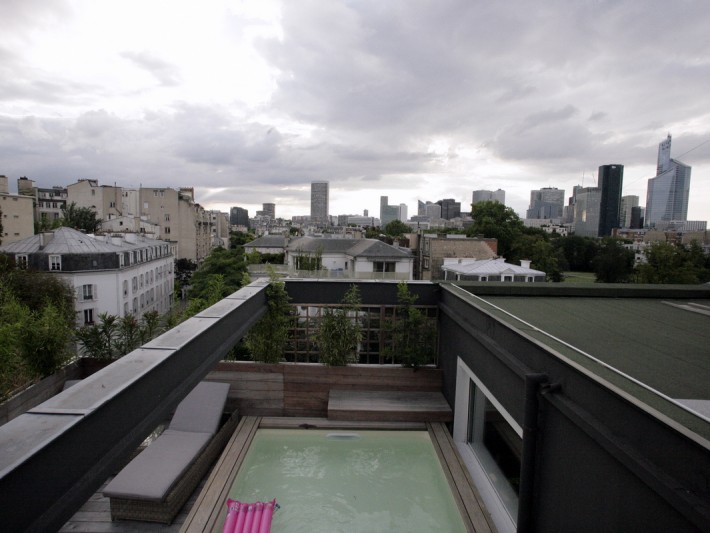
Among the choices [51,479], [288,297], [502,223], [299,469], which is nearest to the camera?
[51,479]

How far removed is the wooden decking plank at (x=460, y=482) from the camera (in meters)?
4.25

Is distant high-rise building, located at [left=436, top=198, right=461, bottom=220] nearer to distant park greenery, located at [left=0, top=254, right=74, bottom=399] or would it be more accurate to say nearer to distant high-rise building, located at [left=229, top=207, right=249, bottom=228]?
distant high-rise building, located at [left=229, top=207, right=249, bottom=228]

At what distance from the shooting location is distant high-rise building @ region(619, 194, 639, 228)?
117 metres

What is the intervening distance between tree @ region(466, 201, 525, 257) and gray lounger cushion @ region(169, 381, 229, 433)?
1513 inches

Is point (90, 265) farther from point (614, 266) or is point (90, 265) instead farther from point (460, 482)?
point (614, 266)

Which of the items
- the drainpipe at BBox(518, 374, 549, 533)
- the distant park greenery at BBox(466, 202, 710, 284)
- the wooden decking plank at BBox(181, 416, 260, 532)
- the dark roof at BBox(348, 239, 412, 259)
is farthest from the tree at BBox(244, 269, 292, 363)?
the distant park greenery at BBox(466, 202, 710, 284)

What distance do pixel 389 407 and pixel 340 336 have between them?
57.8 inches

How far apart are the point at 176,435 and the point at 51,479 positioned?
4.62 metres

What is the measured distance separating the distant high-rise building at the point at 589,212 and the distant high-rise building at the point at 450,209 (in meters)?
67.0

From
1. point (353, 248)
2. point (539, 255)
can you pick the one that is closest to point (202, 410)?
point (353, 248)

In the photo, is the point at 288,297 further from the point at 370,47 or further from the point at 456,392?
the point at 370,47

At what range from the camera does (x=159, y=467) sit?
513 cm

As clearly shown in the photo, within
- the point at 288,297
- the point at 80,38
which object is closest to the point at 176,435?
the point at 288,297

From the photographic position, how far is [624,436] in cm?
221
